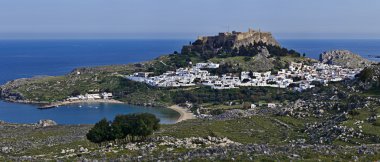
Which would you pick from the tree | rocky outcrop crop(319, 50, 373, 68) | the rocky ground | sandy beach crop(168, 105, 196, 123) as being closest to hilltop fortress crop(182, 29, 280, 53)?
rocky outcrop crop(319, 50, 373, 68)

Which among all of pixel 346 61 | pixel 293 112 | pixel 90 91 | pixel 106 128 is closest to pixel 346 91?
pixel 293 112

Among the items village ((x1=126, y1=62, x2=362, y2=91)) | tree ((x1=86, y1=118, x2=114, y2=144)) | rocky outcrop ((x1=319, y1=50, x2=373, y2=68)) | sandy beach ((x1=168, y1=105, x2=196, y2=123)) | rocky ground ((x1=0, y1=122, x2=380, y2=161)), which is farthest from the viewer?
rocky outcrop ((x1=319, y1=50, x2=373, y2=68))

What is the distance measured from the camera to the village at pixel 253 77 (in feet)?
386

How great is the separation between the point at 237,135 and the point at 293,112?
13775 mm

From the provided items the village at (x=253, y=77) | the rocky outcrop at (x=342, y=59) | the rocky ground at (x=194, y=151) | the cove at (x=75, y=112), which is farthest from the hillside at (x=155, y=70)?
the rocky ground at (x=194, y=151)

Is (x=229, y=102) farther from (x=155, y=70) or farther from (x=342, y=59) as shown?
(x=342, y=59)

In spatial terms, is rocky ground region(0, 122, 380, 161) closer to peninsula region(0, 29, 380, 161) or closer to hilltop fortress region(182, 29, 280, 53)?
peninsula region(0, 29, 380, 161)

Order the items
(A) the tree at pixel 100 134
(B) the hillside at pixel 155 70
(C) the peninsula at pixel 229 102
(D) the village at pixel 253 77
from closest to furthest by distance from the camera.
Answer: (C) the peninsula at pixel 229 102 → (A) the tree at pixel 100 134 → (D) the village at pixel 253 77 → (B) the hillside at pixel 155 70

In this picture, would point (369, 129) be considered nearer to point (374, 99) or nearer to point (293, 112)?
point (374, 99)

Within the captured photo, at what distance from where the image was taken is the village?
117794mm

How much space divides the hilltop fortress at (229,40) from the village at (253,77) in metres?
22.6

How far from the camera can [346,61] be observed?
17100 cm

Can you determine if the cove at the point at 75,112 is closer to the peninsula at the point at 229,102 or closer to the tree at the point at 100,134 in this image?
the peninsula at the point at 229,102

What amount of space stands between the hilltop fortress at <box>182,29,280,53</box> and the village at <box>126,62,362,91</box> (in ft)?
74.1
